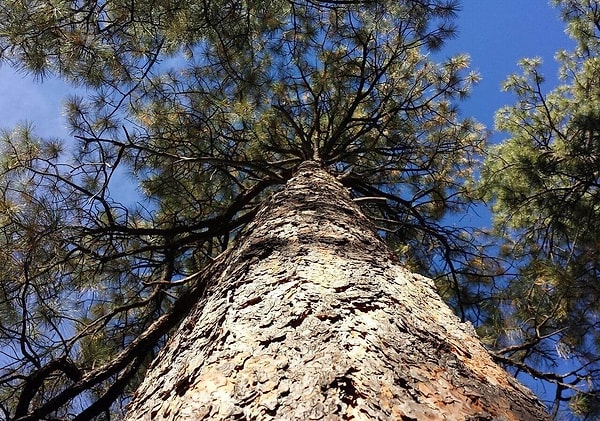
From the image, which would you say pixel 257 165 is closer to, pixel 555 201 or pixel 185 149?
pixel 185 149

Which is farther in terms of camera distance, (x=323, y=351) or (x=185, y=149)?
(x=185, y=149)

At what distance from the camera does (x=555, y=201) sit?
526 cm

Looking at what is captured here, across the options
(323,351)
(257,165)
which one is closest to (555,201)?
(257,165)

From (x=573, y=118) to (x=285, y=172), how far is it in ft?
10.8

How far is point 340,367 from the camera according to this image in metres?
1.00

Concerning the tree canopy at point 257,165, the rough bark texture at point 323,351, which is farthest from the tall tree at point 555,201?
the rough bark texture at point 323,351

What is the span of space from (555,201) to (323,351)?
4.88 metres

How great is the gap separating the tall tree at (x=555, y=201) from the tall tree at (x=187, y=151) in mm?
455

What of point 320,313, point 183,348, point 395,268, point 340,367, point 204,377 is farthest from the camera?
point 395,268

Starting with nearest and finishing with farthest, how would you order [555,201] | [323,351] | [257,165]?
[323,351]
[257,165]
[555,201]

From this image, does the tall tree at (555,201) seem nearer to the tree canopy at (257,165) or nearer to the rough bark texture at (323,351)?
the tree canopy at (257,165)

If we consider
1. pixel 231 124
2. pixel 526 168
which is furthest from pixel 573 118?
pixel 231 124

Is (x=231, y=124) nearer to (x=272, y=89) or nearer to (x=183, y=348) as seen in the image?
(x=272, y=89)

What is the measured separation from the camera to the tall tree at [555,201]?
13.1 feet
